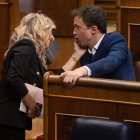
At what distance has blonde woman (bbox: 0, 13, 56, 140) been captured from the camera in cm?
242

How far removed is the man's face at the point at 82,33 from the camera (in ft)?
7.97

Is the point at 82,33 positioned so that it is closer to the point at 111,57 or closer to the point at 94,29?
the point at 94,29

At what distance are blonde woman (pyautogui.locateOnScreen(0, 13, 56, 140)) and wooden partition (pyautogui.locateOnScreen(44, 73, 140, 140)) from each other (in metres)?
0.21

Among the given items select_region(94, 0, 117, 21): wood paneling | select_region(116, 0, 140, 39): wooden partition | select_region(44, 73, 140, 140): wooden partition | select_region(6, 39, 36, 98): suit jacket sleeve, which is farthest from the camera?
select_region(94, 0, 117, 21): wood paneling

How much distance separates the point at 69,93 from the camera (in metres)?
2.22

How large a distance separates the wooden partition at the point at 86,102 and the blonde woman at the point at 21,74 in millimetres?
214

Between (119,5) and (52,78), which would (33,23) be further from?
(119,5)

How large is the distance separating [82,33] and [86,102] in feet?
1.37

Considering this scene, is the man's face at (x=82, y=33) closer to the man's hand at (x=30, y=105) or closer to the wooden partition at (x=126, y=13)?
the man's hand at (x=30, y=105)

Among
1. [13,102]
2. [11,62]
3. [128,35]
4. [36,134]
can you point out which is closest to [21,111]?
[13,102]

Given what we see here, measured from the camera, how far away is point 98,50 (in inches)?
93.6

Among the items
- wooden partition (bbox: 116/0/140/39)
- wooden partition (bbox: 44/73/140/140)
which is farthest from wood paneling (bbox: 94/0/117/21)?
wooden partition (bbox: 44/73/140/140)

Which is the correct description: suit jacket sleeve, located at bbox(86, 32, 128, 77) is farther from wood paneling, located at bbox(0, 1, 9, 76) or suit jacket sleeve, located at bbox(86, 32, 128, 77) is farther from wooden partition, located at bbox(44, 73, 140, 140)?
wood paneling, located at bbox(0, 1, 9, 76)

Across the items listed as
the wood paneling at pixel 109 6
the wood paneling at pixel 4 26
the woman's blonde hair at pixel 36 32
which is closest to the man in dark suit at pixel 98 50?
the woman's blonde hair at pixel 36 32
